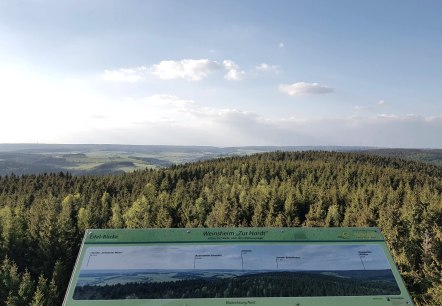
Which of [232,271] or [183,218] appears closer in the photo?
[232,271]

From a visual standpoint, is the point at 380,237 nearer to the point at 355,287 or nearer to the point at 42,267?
the point at 355,287

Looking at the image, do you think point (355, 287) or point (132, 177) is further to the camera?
point (132, 177)

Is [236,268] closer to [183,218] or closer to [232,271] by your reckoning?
[232,271]

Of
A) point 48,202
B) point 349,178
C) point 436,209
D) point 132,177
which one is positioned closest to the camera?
point 436,209

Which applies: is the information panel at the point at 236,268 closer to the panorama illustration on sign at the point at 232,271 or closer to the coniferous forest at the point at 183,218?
the panorama illustration on sign at the point at 232,271

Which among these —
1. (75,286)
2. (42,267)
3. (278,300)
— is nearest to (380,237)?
(278,300)

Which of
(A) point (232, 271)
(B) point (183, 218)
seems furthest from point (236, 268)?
(B) point (183, 218)

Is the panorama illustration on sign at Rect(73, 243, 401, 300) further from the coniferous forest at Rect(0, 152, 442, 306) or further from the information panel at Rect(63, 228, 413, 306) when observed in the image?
the coniferous forest at Rect(0, 152, 442, 306)

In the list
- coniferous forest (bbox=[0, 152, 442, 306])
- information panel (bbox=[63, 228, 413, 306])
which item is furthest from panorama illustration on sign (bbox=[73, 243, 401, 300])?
coniferous forest (bbox=[0, 152, 442, 306])
